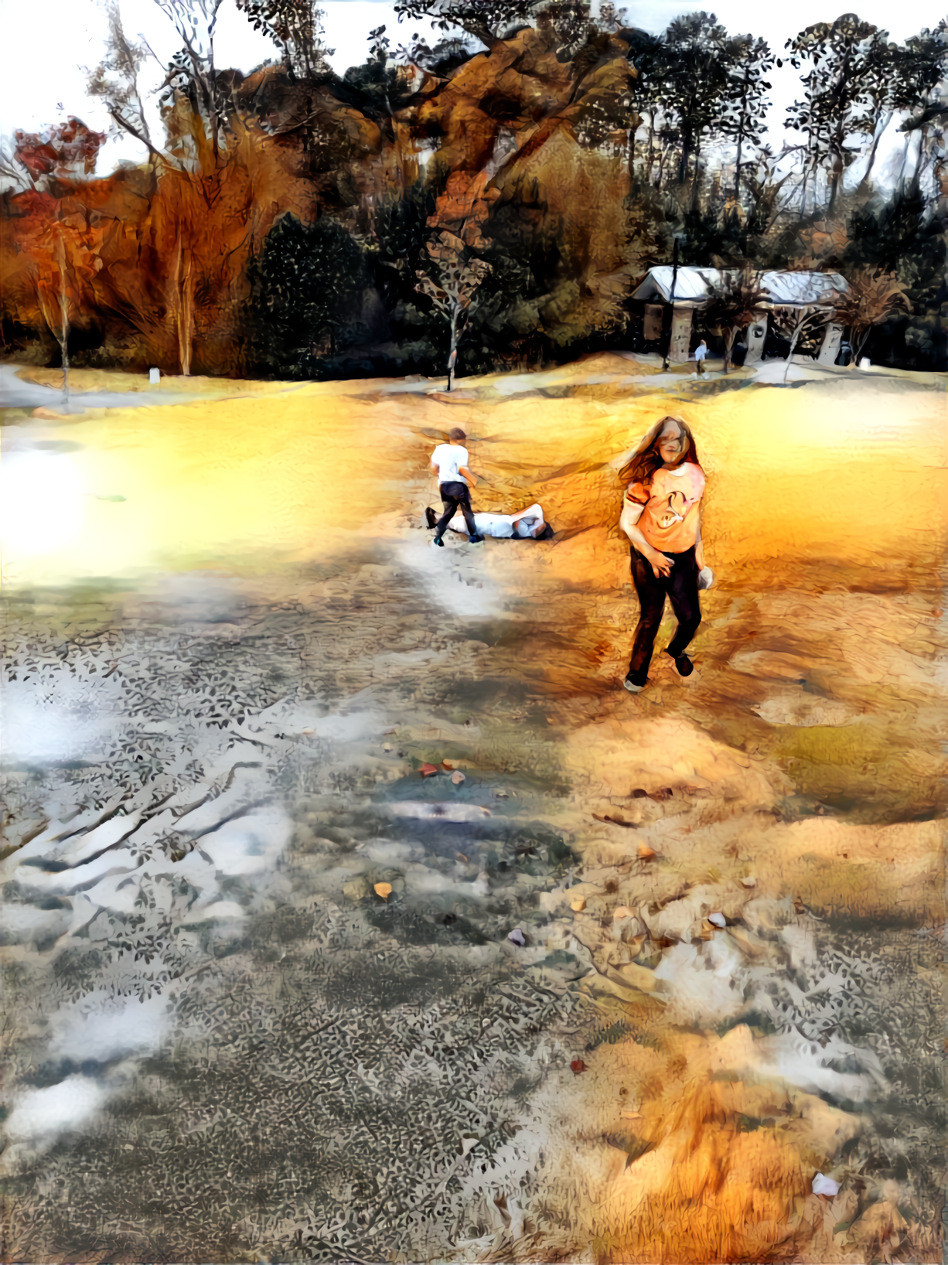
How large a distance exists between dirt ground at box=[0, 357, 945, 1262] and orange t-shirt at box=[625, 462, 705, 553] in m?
0.28

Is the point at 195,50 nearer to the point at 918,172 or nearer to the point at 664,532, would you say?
the point at 664,532

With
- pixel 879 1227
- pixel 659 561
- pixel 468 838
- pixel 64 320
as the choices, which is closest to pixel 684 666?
pixel 659 561

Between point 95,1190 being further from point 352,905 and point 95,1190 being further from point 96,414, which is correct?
point 96,414

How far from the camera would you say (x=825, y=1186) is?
2924 mm

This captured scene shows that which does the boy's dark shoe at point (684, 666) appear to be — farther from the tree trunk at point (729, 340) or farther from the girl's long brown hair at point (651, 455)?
the tree trunk at point (729, 340)

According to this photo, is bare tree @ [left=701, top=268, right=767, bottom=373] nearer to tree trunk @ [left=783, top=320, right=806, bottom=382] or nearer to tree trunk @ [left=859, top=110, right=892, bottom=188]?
tree trunk @ [left=783, top=320, right=806, bottom=382]

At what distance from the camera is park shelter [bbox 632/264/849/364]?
14.1 feet

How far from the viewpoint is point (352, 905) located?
11.6 feet

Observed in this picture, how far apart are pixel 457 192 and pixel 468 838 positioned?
10.5ft

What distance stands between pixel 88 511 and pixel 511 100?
298 centimetres

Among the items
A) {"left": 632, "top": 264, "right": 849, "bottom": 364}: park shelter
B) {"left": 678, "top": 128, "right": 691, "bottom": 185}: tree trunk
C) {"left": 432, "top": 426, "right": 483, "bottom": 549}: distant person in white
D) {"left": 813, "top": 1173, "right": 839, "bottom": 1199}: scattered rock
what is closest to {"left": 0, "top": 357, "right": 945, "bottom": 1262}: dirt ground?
{"left": 813, "top": 1173, "right": 839, "bottom": 1199}: scattered rock

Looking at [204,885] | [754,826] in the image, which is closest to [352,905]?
[204,885]

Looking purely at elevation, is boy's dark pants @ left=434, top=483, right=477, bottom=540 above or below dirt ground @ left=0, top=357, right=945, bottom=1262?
above

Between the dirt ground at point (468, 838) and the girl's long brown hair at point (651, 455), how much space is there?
213 mm
